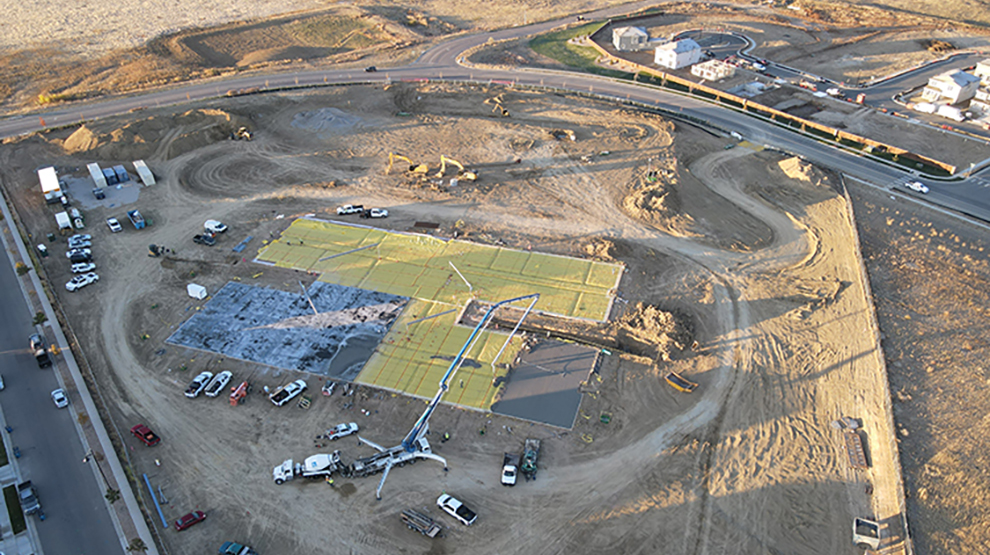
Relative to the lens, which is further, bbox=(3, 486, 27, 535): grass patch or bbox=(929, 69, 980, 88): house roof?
bbox=(929, 69, 980, 88): house roof

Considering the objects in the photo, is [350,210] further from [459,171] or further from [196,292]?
[196,292]

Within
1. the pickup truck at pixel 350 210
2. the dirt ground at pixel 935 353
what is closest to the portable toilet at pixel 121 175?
the pickup truck at pixel 350 210

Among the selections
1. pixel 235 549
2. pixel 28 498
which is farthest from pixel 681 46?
pixel 28 498

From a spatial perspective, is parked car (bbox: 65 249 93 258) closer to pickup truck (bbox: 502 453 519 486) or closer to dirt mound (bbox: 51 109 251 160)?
dirt mound (bbox: 51 109 251 160)

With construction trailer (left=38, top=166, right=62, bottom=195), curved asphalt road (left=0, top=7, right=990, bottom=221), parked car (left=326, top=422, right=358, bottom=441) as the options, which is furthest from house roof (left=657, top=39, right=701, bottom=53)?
construction trailer (left=38, top=166, right=62, bottom=195)

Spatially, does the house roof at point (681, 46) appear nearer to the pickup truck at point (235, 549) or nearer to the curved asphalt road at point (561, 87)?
the curved asphalt road at point (561, 87)

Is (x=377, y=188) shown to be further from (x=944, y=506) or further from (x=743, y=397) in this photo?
(x=944, y=506)

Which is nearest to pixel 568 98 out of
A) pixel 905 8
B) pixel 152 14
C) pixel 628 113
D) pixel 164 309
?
pixel 628 113
